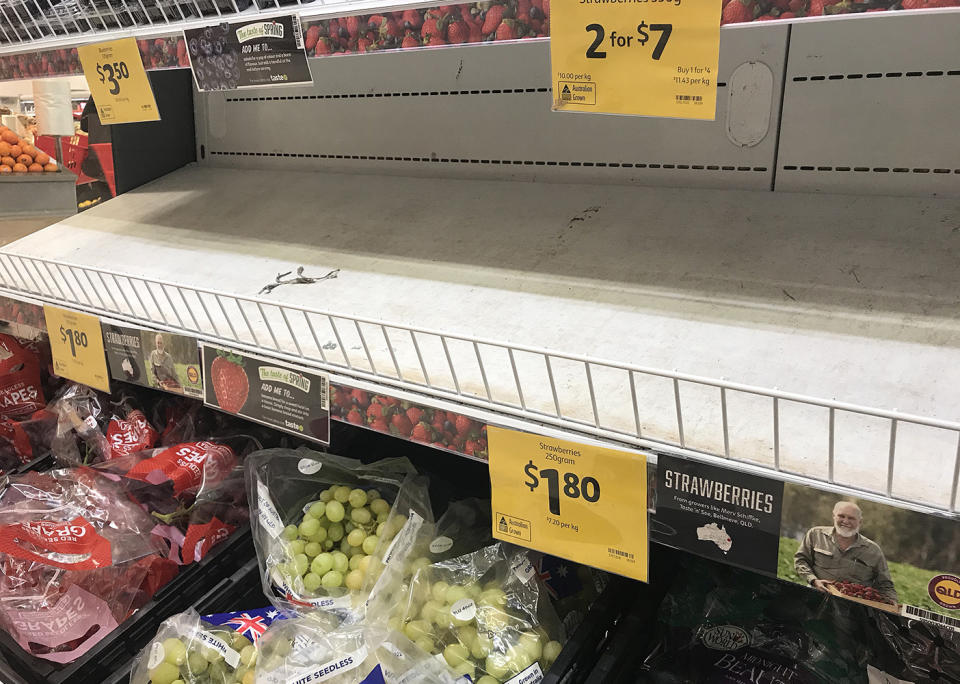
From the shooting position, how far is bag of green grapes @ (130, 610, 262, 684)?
1011mm

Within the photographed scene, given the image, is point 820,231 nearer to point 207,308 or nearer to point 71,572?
point 207,308

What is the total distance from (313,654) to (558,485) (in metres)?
0.52

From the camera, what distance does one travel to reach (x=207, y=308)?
3.46 ft

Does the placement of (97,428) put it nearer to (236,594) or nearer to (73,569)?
(73,569)

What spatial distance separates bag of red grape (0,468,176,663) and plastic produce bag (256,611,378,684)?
1.10 feet

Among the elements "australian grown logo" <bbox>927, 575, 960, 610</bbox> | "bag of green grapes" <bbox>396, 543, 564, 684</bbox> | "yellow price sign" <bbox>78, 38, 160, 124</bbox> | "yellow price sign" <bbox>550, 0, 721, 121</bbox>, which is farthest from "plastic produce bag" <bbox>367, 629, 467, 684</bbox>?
"yellow price sign" <bbox>78, 38, 160, 124</bbox>

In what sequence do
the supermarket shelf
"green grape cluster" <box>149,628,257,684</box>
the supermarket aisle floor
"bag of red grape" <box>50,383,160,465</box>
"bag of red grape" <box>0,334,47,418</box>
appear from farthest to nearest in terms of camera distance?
the supermarket aisle floor, "bag of red grape" <box>0,334,47,418</box>, "bag of red grape" <box>50,383,160,465</box>, "green grape cluster" <box>149,628,257,684</box>, the supermarket shelf

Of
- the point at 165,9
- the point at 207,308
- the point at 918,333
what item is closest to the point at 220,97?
the point at 165,9

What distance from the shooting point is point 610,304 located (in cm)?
85

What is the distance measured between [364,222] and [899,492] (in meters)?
0.93

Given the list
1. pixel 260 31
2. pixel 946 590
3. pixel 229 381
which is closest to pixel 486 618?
pixel 229 381

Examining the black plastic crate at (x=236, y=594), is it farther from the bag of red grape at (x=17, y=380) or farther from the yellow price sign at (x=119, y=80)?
the bag of red grape at (x=17, y=380)

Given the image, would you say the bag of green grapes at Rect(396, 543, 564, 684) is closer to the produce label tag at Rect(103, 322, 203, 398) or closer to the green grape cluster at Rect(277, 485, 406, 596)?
the green grape cluster at Rect(277, 485, 406, 596)

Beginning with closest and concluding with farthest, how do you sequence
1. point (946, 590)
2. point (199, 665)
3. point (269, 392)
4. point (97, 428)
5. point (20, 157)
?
point (946, 590) < point (269, 392) < point (199, 665) < point (97, 428) < point (20, 157)
